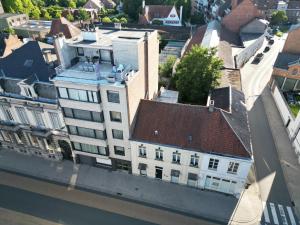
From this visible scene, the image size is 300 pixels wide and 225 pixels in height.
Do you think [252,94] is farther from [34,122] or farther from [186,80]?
[34,122]

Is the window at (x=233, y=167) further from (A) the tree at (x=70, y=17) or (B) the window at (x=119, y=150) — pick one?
(A) the tree at (x=70, y=17)

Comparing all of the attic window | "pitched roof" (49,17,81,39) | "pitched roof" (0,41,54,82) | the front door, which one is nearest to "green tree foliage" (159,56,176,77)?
the front door

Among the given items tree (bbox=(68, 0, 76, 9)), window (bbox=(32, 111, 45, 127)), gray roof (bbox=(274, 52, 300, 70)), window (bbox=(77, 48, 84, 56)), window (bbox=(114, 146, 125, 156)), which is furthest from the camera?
tree (bbox=(68, 0, 76, 9))

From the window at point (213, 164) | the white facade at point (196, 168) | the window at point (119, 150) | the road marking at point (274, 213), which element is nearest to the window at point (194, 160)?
the white facade at point (196, 168)

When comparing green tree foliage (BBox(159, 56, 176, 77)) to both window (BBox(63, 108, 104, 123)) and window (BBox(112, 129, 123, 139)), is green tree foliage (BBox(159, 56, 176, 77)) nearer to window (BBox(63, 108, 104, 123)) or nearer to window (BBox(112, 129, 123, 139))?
window (BBox(112, 129, 123, 139))

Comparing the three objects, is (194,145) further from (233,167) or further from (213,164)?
(233,167)
